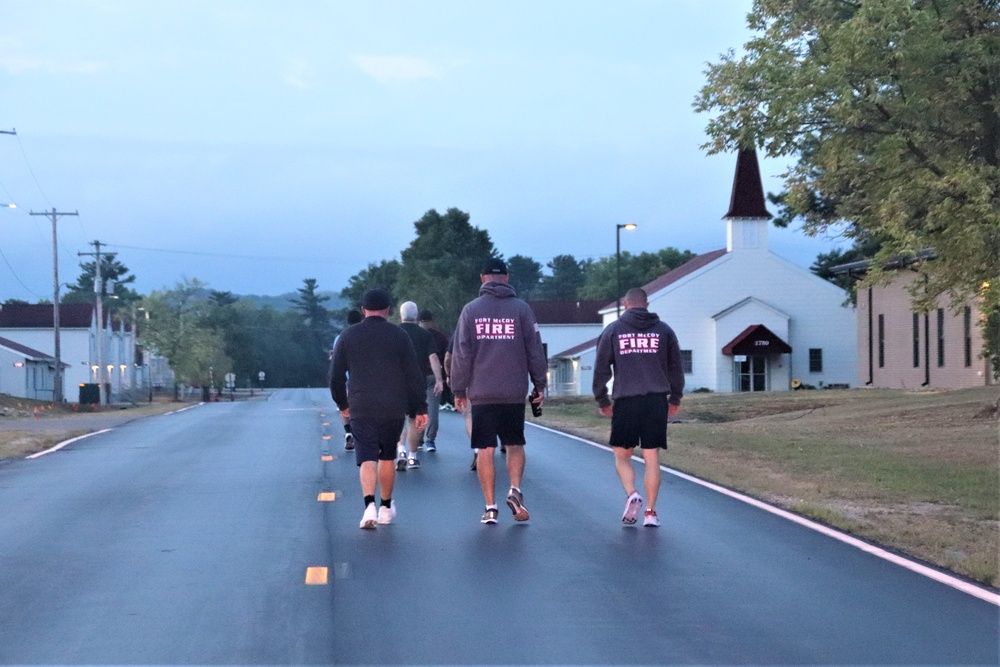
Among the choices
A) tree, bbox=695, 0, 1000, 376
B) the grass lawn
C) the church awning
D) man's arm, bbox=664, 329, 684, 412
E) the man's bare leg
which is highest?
tree, bbox=695, 0, 1000, 376

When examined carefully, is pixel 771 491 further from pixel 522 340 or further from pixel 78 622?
pixel 78 622

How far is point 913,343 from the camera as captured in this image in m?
45.1

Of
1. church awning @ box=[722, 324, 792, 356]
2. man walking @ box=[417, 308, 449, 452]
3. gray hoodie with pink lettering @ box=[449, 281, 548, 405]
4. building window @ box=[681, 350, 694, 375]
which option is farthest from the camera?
building window @ box=[681, 350, 694, 375]

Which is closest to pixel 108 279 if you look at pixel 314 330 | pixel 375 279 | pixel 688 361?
pixel 314 330

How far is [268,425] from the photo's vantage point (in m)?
27.4

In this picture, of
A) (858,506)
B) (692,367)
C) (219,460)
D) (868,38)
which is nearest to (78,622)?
(858,506)

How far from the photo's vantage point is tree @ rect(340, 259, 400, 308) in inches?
4315

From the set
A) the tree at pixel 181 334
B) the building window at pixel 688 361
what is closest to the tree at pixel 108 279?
the tree at pixel 181 334

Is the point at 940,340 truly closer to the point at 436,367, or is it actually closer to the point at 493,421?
the point at 436,367

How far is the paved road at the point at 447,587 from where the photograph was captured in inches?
255

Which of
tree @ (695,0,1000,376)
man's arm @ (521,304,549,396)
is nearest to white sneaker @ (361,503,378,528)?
man's arm @ (521,304,549,396)

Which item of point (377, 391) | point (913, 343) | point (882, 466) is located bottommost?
point (882, 466)

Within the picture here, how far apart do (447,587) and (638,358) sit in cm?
340

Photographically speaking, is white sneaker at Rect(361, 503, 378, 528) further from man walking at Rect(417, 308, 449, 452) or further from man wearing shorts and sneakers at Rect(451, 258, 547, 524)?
man walking at Rect(417, 308, 449, 452)
